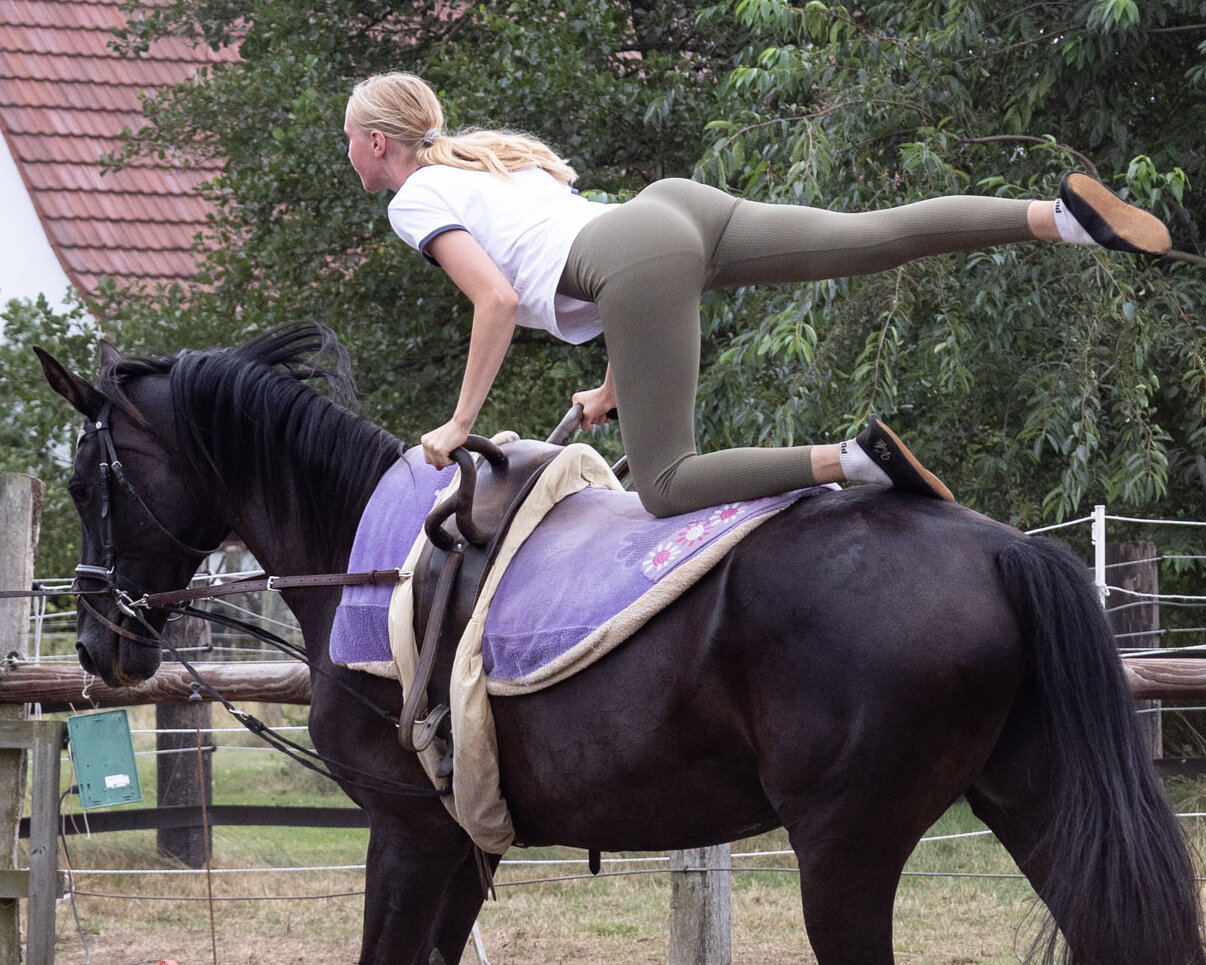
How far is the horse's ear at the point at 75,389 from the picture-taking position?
2.97 metres

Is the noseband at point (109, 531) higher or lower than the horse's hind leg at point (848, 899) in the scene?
higher

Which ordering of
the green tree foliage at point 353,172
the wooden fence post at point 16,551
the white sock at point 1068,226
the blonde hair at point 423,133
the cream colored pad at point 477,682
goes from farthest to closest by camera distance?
the green tree foliage at point 353,172 < the wooden fence post at point 16,551 < the blonde hair at point 423,133 < the cream colored pad at point 477,682 < the white sock at point 1068,226

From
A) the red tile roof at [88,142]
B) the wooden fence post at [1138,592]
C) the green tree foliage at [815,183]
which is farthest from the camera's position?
the red tile roof at [88,142]

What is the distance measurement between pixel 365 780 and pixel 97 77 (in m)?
11.2

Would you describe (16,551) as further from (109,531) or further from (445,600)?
(445,600)

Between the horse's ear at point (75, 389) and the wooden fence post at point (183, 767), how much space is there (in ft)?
11.1

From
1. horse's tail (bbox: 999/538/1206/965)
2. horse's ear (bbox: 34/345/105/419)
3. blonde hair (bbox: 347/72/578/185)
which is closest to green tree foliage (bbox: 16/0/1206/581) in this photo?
blonde hair (bbox: 347/72/578/185)

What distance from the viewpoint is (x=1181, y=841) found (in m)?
2.17

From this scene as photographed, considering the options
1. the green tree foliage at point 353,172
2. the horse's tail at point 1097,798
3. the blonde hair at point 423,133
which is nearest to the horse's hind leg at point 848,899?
the horse's tail at point 1097,798

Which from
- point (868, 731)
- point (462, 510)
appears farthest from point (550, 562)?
point (868, 731)

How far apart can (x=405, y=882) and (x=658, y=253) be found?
52.9 inches

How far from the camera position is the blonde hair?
2719 millimetres

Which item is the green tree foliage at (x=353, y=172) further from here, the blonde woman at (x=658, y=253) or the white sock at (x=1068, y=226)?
the white sock at (x=1068, y=226)

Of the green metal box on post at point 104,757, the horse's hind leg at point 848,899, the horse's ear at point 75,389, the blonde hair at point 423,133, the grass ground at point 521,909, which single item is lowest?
the grass ground at point 521,909
